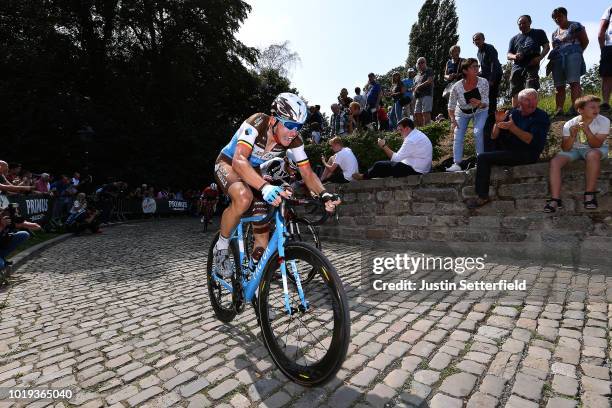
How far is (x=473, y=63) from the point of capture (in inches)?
262

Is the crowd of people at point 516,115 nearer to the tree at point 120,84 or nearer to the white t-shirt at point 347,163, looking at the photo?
the white t-shirt at point 347,163

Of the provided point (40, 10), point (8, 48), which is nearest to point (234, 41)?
point (40, 10)

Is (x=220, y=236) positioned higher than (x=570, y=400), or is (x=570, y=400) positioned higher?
(x=220, y=236)

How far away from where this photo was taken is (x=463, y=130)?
704 centimetres

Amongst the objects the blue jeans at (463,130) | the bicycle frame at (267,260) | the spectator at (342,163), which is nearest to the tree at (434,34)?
the spectator at (342,163)

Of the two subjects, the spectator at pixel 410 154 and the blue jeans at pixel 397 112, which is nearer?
the spectator at pixel 410 154

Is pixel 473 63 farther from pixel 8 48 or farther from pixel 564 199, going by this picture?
pixel 8 48

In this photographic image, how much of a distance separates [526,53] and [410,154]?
3.57m

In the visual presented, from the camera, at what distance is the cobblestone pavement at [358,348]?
2.43m

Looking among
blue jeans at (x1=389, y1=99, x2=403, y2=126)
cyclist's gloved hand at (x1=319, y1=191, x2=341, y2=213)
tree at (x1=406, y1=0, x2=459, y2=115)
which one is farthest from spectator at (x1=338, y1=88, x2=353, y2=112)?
tree at (x1=406, y1=0, x2=459, y2=115)

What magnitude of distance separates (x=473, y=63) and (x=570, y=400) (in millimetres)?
6106

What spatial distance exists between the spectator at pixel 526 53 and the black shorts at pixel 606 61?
39.5 inches

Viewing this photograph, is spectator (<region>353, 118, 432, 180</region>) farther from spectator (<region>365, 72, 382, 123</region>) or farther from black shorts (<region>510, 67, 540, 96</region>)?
spectator (<region>365, 72, 382, 123</region>)

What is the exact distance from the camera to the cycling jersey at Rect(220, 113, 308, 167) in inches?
125
